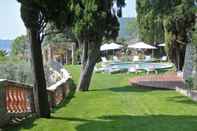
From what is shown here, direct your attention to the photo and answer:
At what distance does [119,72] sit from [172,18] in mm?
12522

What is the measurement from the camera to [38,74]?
1270 cm

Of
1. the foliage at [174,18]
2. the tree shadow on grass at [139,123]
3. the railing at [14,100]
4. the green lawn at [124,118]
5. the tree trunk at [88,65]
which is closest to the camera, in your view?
the railing at [14,100]

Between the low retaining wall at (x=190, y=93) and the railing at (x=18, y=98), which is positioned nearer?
the railing at (x=18, y=98)

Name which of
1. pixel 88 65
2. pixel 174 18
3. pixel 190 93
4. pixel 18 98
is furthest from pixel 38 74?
pixel 174 18

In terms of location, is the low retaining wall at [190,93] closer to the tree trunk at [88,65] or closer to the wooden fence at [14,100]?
the tree trunk at [88,65]

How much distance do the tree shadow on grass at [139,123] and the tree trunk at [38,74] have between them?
0.49m

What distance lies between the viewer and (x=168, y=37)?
3553 cm

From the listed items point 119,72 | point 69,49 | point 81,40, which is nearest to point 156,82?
point 81,40

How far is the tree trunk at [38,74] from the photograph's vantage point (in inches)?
495

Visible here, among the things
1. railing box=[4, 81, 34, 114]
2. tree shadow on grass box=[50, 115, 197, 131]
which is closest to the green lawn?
tree shadow on grass box=[50, 115, 197, 131]

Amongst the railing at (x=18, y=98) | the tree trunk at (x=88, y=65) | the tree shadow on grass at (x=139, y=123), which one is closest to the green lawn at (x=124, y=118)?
the tree shadow on grass at (x=139, y=123)

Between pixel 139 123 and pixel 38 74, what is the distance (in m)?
2.86

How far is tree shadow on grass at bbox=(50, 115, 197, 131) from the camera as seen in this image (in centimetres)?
1086

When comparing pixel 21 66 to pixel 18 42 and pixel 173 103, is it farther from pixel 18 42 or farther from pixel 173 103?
pixel 18 42
